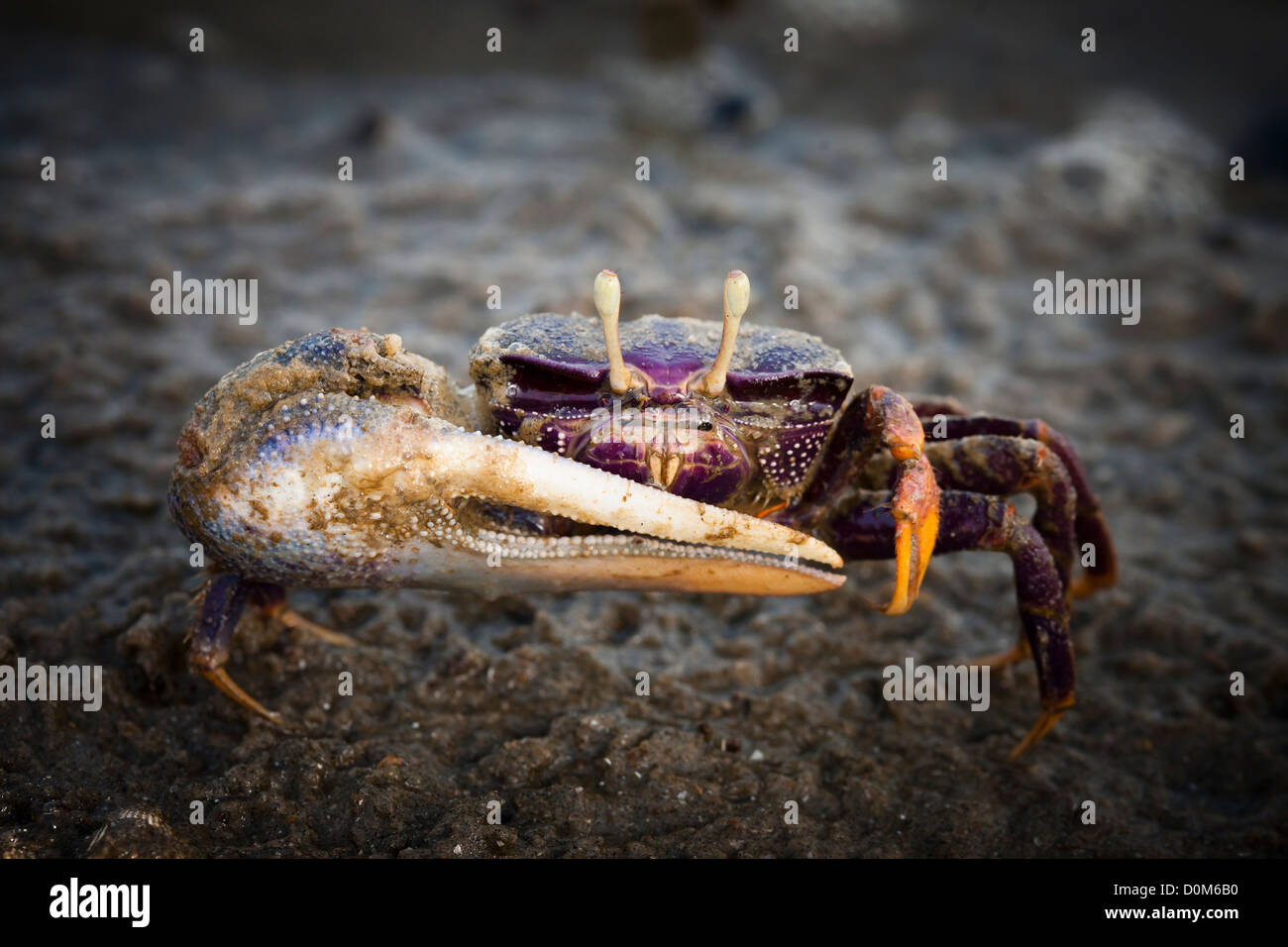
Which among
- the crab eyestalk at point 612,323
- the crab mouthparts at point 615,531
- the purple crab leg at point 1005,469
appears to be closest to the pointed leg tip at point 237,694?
the crab mouthparts at point 615,531

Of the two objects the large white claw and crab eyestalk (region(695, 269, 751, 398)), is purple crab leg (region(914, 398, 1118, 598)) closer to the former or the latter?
crab eyestalk (region(695, 269, 751, 398))

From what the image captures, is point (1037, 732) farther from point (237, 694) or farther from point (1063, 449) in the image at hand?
point (237, 694)

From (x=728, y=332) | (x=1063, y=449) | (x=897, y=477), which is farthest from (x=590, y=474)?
(x=1063, y=449)

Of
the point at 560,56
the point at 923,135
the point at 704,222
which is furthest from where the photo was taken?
the point at 560,56

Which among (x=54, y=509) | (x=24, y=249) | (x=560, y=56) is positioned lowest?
(x=54, y=509)

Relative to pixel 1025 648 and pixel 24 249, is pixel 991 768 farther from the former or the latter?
pixel 24 249

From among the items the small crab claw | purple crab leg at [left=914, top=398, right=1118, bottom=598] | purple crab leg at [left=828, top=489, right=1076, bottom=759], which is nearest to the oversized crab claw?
the small crab claw
